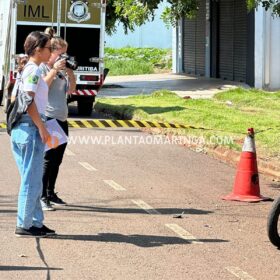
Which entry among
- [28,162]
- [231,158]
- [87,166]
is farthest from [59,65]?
[231,158]

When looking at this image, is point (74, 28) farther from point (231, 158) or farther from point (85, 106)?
point (231, 158)

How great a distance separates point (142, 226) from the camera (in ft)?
30.7

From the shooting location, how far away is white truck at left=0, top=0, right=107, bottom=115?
2141 centimetres

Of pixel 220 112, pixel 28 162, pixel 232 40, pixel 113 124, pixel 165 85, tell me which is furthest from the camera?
pixel 232 40

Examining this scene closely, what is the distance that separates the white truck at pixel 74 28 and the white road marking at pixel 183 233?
12237 mm

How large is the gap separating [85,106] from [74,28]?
6.64 feet

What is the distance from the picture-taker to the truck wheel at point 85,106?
22.5m

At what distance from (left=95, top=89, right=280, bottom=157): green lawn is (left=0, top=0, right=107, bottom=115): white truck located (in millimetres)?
1137

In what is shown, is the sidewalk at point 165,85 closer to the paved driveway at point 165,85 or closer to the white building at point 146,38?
the paved driveway at point 165,85

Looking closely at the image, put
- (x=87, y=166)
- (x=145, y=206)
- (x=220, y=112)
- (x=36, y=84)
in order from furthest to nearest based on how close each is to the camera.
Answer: (x=220, y=112) < (x=87, y=166) < (x=145, y=206) < (x=36, y=84)

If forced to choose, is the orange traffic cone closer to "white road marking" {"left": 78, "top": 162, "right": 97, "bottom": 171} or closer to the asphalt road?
the asphalt road

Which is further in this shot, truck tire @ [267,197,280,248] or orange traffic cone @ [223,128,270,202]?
orange traffic cone @ [223,128,270,202]

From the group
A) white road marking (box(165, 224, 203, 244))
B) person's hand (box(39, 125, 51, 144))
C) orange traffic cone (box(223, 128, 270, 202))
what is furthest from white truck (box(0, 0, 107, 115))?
person's hand (box(39, 125, 51, 144))

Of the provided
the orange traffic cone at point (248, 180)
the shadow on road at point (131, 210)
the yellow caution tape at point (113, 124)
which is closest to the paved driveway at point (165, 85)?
the yellow caution tape at point (113, 124)
